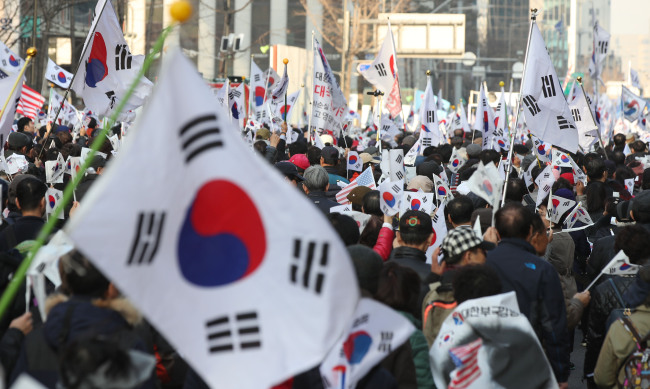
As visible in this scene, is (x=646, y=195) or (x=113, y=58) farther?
(x=113, y=58)

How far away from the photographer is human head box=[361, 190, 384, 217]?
787cm

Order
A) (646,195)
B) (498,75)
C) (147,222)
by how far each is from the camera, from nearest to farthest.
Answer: (147,222) → (646,195) → (498,75)

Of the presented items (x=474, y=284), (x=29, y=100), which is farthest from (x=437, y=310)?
(x=29, y=100)

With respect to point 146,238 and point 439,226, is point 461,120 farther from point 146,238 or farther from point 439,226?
point 146,238

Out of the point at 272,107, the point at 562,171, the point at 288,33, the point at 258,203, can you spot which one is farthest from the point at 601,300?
the point at 288,33

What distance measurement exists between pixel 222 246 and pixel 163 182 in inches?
11.1

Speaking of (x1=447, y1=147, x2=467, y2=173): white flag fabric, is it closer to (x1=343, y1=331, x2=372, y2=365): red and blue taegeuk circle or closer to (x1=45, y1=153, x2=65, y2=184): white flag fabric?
(x1=45, y1=153, x2=65, y2=184): white flag fabric

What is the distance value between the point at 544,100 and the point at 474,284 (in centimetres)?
518

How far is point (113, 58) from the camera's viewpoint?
9.96 metres

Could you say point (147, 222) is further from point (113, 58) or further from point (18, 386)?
point (113, 58)

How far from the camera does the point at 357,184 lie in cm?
909

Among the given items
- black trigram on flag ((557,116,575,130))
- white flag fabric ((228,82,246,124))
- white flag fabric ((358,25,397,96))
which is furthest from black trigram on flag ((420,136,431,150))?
black trigram on flag ((557,116,575,130))

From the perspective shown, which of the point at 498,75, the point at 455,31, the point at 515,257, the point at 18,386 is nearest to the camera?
the point at 18,386

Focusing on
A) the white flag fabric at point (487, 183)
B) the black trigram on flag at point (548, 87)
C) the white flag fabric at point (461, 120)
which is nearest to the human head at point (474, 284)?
the white flag fabric at point (487, 183)
